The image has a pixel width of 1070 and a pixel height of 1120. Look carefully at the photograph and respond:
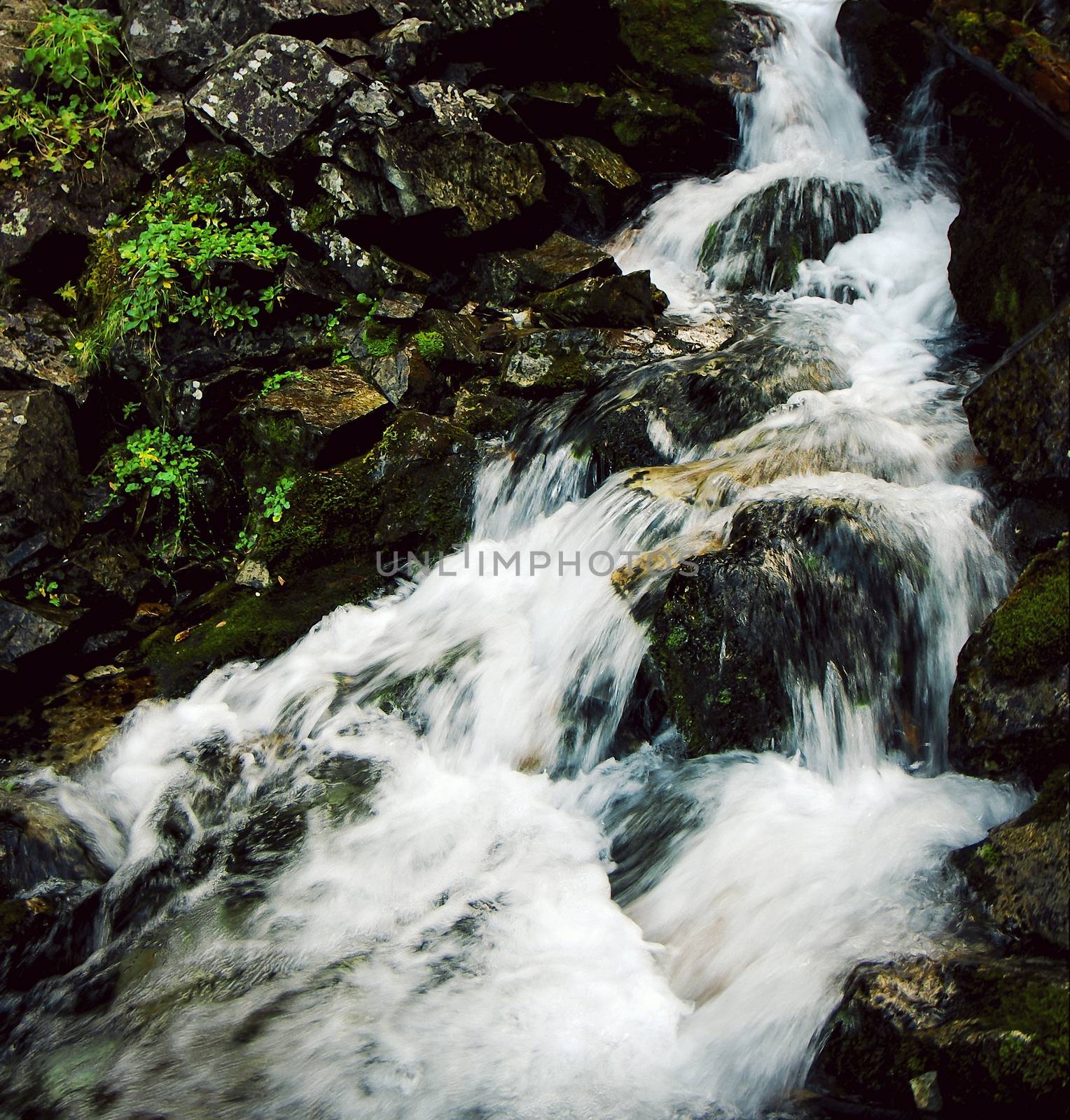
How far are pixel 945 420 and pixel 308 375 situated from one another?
4.38 meters

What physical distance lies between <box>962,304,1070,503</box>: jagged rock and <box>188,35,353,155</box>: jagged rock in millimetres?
5505

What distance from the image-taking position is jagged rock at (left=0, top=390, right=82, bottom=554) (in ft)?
19.8

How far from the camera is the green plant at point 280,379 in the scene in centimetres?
666

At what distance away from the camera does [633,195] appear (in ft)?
29.8

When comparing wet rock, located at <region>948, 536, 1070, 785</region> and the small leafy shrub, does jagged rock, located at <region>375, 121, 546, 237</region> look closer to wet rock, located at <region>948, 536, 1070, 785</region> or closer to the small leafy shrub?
the small leafy shrub

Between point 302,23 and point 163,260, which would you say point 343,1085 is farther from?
point 302,23

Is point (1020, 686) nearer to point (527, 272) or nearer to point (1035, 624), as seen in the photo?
point (1035, 624)

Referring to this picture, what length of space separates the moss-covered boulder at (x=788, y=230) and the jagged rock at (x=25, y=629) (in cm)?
603

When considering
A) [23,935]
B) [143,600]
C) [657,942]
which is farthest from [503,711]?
[143,600]

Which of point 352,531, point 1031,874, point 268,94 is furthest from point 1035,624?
point 268,94

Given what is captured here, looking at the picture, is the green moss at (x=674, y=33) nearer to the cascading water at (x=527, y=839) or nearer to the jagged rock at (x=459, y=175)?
the jagged rock at (x=459, y=175)

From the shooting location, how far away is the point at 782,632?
4.19 meters

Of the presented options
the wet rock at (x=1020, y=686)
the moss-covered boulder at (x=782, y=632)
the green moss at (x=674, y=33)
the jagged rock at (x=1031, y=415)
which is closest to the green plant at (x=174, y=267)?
the moss-covered boulder at (x=782, y=632)

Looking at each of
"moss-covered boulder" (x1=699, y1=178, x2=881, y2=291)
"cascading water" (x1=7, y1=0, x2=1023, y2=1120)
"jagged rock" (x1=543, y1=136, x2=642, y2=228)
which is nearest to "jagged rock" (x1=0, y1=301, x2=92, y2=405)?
"cascading water" (x1=7, y1=0, x2=1023, y2=1120)
